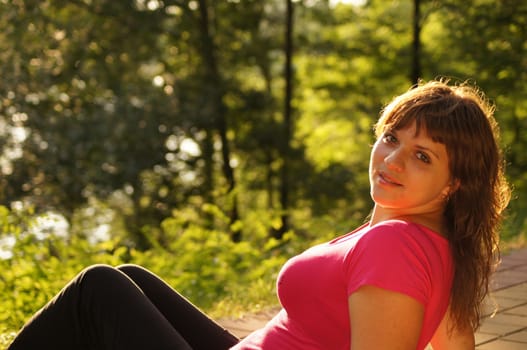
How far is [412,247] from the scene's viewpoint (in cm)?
209

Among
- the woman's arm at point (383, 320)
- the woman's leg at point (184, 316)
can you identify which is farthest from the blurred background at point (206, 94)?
the woman's arm at point (383, 320)

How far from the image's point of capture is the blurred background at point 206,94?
1402cm

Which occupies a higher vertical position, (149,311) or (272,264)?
→ (149,311)

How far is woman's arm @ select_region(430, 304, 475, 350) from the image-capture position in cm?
248

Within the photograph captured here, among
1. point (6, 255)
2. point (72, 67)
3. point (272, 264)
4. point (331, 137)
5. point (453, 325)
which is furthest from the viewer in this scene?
point (331, 137)

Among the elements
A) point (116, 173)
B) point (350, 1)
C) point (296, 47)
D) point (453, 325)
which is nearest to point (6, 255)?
point (453, 325)

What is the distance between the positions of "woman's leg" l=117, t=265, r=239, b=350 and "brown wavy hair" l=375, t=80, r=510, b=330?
87 cm

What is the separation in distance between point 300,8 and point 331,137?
215 inches

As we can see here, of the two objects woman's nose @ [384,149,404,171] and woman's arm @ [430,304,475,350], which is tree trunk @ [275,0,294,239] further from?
woman's nose @ [384,149,404,171]

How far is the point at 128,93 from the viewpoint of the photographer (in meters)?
15.1

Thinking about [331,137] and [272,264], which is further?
[331,137]

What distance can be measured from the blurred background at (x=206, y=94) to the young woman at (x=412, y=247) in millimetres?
5647

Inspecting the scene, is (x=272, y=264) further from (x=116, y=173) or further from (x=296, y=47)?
(x=296, y=47)

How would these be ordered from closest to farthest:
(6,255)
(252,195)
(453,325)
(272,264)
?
(453,325), (6,255), (272,264), (252,195)
